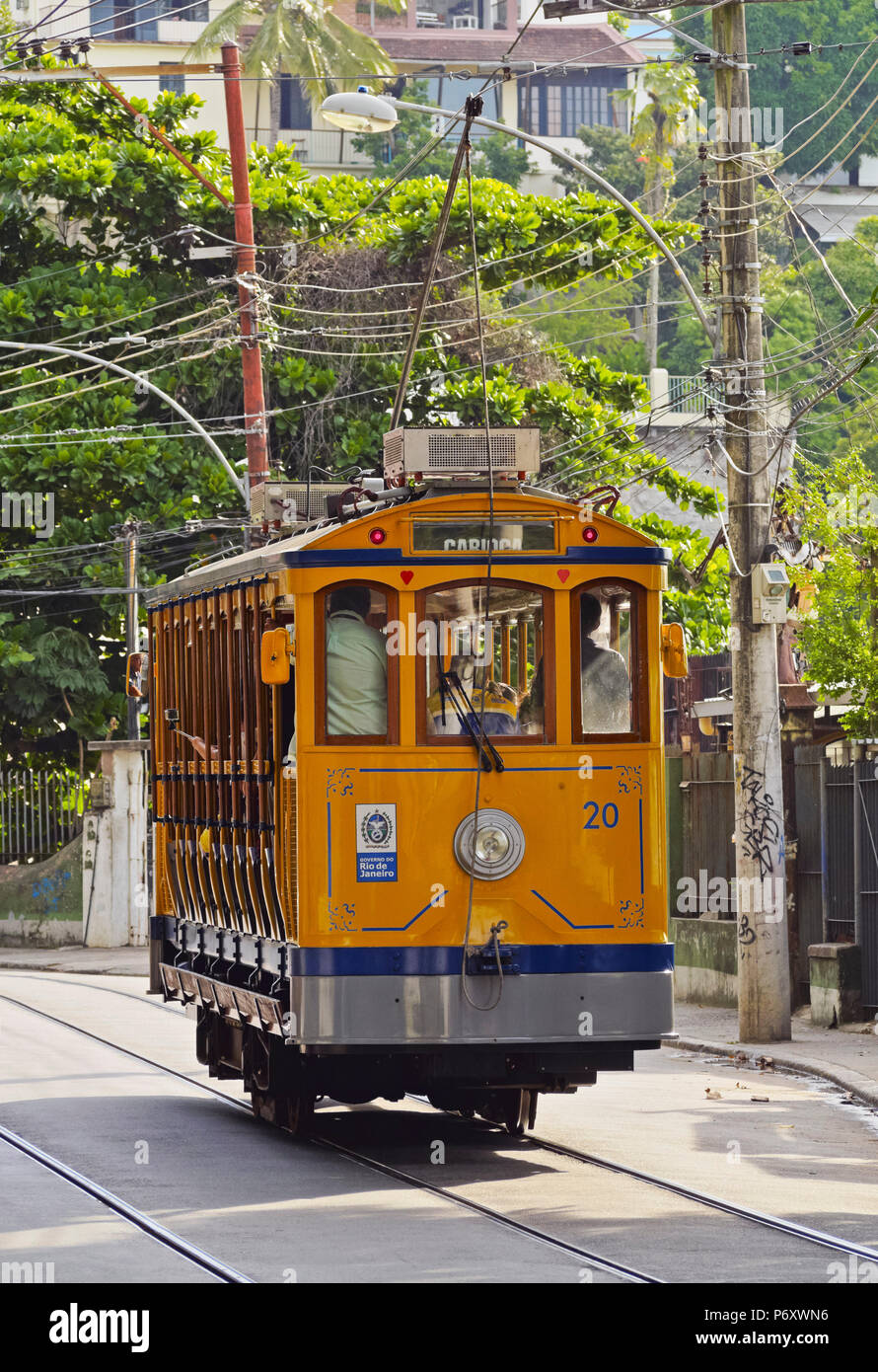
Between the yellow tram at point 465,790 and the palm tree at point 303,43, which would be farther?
the palm tree at point 303,43

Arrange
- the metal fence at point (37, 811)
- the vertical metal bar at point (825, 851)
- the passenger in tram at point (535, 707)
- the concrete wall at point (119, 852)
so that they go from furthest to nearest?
the metal fence at point (37, 811), the concrete wall at point (119, 852), the vertical metal bar at point (825, 851), the passenger in tram at point (535, 707)

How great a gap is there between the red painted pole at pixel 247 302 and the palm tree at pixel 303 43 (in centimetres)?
3706

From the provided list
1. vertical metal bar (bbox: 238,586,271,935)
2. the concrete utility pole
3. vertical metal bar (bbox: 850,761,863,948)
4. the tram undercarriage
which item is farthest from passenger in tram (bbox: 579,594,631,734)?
vertical metal bar (bbox: 850,761,863,948)

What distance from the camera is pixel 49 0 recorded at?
73.9 meters

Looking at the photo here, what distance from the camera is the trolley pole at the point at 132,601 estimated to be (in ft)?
113

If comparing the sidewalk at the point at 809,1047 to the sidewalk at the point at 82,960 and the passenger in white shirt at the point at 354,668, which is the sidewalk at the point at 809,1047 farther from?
the sidewalk at the point at 82,960

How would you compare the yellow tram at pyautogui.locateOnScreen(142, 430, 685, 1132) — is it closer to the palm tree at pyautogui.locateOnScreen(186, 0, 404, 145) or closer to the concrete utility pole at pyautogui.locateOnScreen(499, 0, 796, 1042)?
the concrete utility pole at pyautogui.locateOnScreen(499, 0, 796, 1042)

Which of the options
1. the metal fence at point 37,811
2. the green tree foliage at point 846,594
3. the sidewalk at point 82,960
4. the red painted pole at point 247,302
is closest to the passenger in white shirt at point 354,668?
the green tree foliage at point 846,594


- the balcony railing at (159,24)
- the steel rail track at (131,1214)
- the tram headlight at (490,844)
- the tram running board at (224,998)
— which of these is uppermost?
the balcony railing at (159,24)

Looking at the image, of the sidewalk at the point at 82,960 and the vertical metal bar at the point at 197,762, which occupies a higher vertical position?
the vertical metal bar at the point at 197,762

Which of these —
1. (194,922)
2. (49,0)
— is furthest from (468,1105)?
(49,0)

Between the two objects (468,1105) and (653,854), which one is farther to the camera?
(468,1105)
